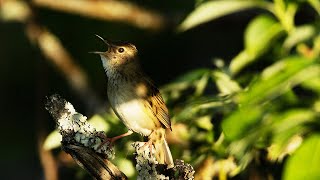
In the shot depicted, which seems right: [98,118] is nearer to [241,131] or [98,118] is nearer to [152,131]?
[152,131]

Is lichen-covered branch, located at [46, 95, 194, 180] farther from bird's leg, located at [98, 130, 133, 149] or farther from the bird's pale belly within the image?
the bird's pale belly

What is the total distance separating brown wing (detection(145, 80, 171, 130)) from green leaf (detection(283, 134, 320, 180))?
1.32 m

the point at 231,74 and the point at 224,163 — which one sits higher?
the point at 231,74

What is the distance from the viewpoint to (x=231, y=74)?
405 centimetres

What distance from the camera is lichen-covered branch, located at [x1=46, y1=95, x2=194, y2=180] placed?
304 cm

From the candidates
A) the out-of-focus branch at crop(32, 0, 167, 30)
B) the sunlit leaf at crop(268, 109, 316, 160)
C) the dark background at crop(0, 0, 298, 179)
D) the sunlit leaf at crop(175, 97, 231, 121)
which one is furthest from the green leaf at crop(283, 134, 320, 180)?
the out-of-focus branch at crop(32, 0, 167, 30)

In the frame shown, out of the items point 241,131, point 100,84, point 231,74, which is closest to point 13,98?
point 100,84

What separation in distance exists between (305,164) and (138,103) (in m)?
1.82

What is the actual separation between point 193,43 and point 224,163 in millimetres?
3509

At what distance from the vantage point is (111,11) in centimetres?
606

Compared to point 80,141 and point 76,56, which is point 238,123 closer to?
point 80,141

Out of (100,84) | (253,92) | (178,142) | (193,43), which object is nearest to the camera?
(253,92)

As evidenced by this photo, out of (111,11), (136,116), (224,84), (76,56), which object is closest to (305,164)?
(224,84)

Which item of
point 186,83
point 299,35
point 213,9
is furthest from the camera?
point 186,83
